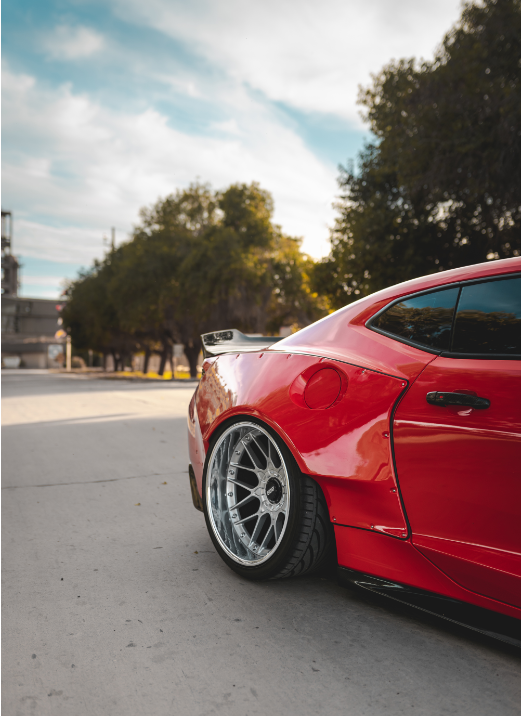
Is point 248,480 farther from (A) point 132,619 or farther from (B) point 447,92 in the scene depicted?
(B) point 447,92

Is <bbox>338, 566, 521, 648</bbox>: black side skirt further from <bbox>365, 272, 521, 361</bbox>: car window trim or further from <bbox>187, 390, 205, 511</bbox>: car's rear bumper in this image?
<bbox>187, 390, 205, 511</bbox>: car's rear bumper

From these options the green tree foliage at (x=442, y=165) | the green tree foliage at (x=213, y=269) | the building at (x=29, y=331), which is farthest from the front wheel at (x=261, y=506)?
the building at (x=29, y=331)

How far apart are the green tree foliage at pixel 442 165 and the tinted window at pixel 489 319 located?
11495 mm

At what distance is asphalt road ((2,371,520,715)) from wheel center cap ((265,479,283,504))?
0.46m

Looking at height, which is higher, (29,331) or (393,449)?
(29,331)

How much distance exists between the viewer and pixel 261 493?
10.7ft

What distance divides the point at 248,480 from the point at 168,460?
3.77 meters

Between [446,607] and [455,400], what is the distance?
788mm

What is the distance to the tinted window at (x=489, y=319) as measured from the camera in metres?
2.38

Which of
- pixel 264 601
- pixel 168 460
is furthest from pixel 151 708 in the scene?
pixel 168 460

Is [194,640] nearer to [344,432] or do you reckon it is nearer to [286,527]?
[286,527]

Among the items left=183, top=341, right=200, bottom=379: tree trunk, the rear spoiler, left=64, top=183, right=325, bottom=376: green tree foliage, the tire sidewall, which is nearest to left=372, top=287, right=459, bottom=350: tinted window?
the tire sidewall

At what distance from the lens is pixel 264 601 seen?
3.11 meters

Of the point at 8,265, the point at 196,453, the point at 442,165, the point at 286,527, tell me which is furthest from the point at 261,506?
the point at 8,265
